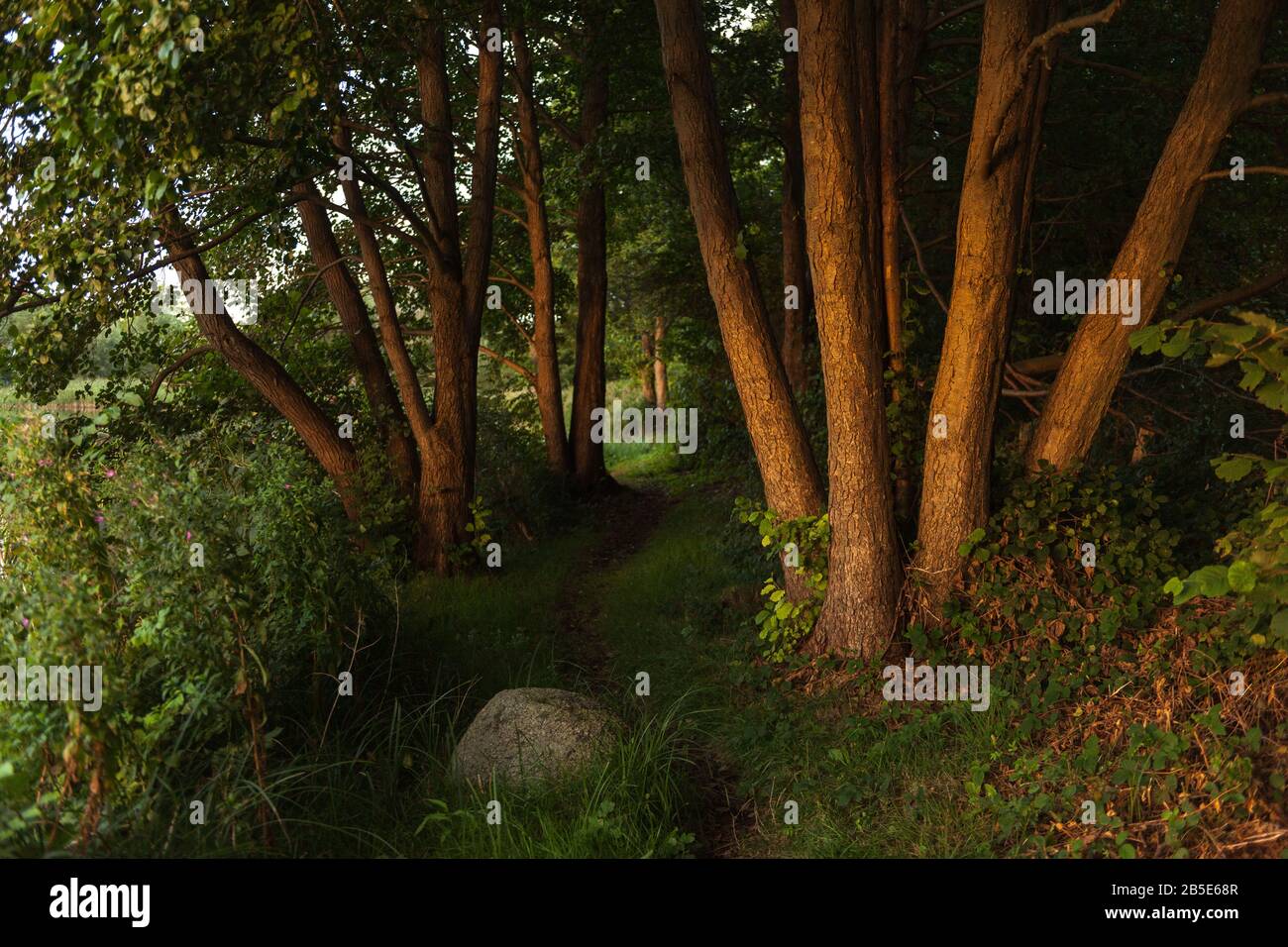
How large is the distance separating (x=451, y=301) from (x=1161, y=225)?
22.8 ft

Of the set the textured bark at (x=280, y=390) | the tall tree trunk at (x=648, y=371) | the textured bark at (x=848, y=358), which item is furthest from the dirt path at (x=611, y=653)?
the tall tree trunk at (x=648, y=371)

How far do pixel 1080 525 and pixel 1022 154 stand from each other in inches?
93.0

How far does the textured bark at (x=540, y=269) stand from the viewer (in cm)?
1551

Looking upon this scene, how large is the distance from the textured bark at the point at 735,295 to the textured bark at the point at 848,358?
0.47m

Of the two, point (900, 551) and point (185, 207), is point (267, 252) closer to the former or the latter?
point (185, 207)

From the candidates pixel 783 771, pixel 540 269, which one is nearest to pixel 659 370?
pixel 540 269

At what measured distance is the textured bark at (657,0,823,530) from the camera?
780cm

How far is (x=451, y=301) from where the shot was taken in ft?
37.0

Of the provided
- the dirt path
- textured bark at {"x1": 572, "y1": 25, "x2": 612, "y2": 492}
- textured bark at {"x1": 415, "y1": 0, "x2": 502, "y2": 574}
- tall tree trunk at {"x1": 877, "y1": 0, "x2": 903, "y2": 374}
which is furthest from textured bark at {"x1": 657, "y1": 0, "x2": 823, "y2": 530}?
textured bark at {"x1": 572, "y1": 25, "x2": 612, "y2": 492}

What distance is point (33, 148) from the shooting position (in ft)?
21.0

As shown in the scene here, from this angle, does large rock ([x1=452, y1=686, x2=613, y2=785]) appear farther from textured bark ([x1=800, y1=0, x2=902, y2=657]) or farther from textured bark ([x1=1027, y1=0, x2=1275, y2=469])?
textured bark ([x1=1027, y1=0, x2=1275, y2=469])

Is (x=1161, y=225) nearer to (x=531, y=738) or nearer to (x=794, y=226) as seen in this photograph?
(x=531, y=738)

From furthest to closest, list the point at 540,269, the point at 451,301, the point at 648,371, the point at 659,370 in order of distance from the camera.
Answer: the point at 648,371 → the point at 659,370 → the point at 540,269 → the point at 451,301

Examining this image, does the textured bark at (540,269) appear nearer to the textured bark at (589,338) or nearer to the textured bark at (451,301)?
the textured bark at (589,338)
